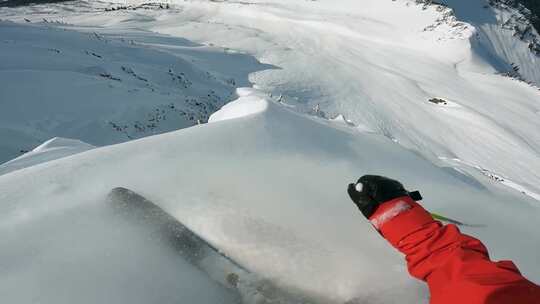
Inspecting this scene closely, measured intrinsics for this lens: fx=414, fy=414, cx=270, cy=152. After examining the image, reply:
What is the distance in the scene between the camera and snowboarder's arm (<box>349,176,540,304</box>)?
1701 millimetres

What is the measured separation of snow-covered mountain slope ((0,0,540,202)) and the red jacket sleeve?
4.62 metres

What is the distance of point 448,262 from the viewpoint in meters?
1.94

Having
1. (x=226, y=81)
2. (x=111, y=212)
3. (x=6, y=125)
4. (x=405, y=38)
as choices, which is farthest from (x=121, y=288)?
(x=405, y=38)

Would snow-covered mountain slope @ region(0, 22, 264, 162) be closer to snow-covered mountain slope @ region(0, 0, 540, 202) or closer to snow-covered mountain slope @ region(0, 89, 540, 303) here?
snow-covered mountain slope @ region(0, 0, 540, 202)

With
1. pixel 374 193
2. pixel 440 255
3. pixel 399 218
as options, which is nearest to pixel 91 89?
pixel 374 193

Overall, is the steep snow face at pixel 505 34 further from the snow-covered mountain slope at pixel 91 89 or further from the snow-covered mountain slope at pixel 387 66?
the snow-covered mountain slope at pixel 91 89

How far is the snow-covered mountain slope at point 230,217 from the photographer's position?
6.81ft

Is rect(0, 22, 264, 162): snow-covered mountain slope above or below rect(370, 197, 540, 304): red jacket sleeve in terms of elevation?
below

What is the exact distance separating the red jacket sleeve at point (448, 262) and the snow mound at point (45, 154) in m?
3.32

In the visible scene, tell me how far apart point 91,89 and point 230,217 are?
6.19 meters

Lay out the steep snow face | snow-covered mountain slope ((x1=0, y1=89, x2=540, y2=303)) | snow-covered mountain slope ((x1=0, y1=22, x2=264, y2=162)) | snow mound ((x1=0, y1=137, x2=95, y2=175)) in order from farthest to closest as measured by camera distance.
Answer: the steep snow face
snow-covered mountain slope ((x1=0, y1=22, x2=264, y2=162))
snow mound ((x1=0, y1=137, x2=95, y2=175))
snow-covered mountain slope ((x1=0, y1=89, x2=540, y2=303))

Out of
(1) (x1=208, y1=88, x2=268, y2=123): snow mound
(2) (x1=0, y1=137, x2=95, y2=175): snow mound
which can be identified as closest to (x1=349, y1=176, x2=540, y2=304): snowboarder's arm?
(1) (x1=208, y1=88, x2=268, y2=123): snow mound

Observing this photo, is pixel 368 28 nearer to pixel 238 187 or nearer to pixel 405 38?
pixel 405 38

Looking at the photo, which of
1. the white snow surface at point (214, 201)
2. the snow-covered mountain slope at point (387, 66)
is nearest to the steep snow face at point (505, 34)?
the snow-covered mountain slope at point (387, 66)
